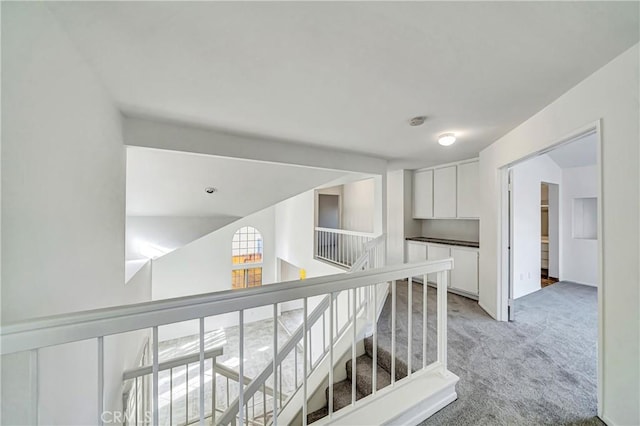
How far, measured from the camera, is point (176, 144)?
250 centimetres

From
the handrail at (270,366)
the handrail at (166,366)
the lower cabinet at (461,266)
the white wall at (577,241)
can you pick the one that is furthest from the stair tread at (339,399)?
the white wall at (577,241)

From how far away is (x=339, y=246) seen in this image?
6.31 metres

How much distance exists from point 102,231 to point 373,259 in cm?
307

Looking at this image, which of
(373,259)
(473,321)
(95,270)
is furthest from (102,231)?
(473,321)

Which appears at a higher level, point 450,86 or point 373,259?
point 450,86

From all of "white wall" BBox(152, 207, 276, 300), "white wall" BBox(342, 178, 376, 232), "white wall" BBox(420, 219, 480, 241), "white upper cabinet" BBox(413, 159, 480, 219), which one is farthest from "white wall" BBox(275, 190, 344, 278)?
"white upper cabinet" BBox(413, 159, 480, 219)

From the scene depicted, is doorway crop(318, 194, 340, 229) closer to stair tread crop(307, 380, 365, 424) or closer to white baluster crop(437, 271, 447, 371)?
stair tread crop(307, 380, 365, 424)

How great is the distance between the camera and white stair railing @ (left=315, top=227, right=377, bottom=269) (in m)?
5.91

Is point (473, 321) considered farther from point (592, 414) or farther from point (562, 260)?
point (562, 260)

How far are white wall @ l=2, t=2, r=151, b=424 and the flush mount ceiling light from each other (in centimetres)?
243

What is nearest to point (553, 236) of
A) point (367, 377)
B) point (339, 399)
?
point (367, 377)

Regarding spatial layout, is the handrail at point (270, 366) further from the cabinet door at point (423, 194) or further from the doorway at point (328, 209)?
the doorway at point (328, 209)

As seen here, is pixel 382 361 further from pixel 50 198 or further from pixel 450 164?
pixel 450 164

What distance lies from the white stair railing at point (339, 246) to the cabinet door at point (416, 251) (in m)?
0.95
